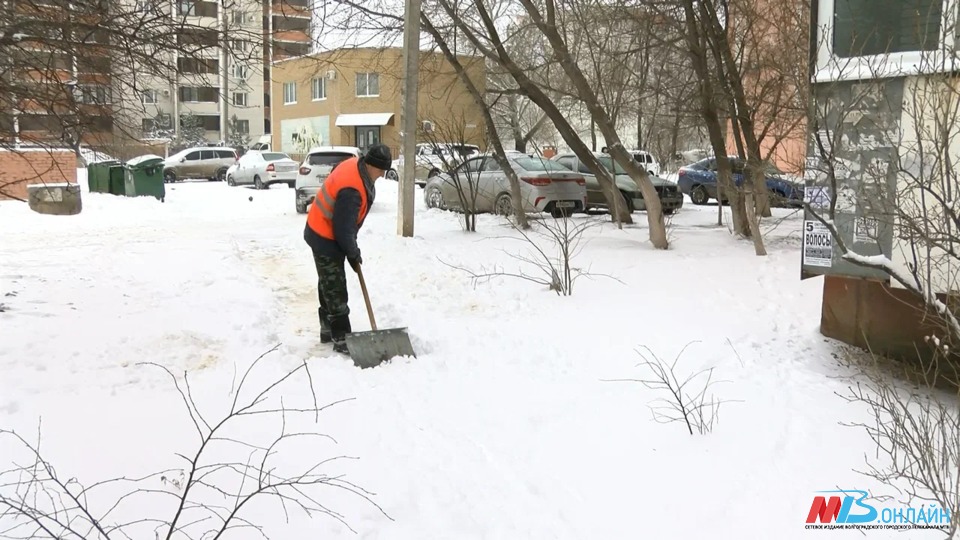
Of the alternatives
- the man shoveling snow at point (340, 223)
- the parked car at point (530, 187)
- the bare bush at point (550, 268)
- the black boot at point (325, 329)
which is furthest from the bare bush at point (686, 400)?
the parked car at point (530, 187)

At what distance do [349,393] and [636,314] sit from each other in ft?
9.29

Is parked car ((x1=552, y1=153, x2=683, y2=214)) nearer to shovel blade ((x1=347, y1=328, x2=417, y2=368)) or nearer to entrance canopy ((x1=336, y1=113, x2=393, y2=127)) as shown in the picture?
shovel blade ((x1=347, y1=328, x2=417, y2=368))

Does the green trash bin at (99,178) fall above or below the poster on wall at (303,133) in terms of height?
below

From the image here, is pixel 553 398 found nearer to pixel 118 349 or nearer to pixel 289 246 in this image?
pixel 118 349

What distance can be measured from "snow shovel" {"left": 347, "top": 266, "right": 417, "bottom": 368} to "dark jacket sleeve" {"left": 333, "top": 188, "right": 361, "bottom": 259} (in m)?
0.68

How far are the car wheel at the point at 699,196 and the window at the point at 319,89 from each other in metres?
27.9

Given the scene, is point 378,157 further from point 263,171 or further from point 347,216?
point 263,171

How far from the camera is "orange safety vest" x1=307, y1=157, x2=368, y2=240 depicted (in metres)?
5.48

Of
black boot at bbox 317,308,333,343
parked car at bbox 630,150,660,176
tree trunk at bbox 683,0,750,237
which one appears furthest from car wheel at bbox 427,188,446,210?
black boot at bbox 317,308,333,343

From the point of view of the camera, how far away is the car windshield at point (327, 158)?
16875mm

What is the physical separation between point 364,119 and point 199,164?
490 inches

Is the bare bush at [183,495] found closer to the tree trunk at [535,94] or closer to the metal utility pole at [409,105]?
the metal utility pole at [409,105]

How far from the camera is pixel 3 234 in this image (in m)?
11.9

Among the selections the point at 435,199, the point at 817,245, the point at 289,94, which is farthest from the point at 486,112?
the point at 289,94
